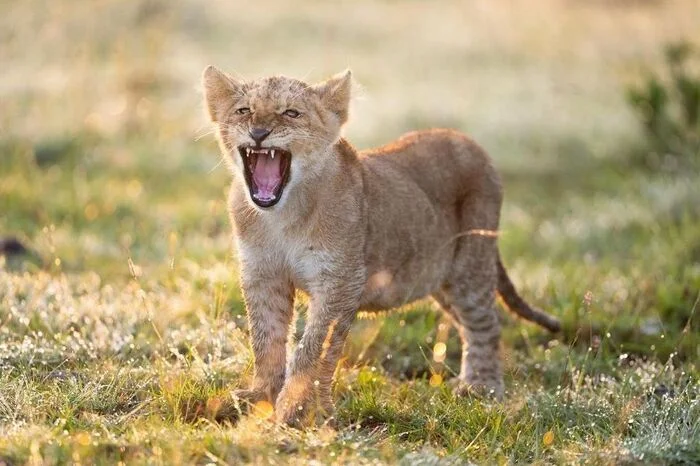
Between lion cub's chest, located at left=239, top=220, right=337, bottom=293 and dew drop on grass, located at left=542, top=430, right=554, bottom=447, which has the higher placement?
lion cub's chest, located at left=239, top=220, right=337, bottom=293

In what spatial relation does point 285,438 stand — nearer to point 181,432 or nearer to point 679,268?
point 181,432

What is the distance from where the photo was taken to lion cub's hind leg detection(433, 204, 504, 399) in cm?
673

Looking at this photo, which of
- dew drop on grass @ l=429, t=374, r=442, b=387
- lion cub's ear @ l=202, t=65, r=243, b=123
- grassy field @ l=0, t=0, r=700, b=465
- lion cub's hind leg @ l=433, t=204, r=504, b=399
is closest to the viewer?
grassy field @ l=0, t=0, r=700, b=465

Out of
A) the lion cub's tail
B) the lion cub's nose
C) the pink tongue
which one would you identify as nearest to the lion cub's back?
the lion cub's tail

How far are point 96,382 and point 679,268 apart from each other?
5335 millimetres

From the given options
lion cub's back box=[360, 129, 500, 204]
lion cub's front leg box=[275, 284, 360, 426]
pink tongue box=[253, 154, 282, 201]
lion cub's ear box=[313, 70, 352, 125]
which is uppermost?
lion cub's ear box=[313, 70, 352, 125]

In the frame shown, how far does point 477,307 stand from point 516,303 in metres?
0.52

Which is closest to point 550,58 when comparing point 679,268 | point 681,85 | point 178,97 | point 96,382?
point 178,97

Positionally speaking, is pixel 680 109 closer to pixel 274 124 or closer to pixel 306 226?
pixel 306 226

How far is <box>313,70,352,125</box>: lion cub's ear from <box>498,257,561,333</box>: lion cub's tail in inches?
79.5

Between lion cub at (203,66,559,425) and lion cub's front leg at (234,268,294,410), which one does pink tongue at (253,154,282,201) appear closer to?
lion cub at (203,66,559,425)

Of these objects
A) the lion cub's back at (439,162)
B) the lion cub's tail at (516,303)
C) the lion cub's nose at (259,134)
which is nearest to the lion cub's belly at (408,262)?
the lion cub's back at (439,162)

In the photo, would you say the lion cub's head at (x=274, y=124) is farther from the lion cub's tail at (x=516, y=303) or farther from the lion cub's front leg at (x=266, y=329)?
the lion cub's tail at (x=516, y=303)

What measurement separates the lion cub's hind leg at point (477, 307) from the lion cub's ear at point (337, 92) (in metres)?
1.49
